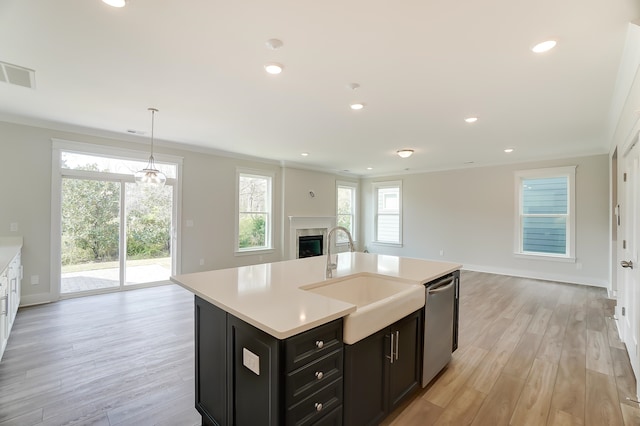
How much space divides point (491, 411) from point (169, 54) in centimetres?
359

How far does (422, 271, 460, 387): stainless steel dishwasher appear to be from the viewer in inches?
85.7

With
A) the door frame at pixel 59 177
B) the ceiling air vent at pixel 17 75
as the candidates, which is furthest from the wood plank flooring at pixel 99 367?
the ceiling air vent at pixel 17 75

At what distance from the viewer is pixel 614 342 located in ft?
10.2

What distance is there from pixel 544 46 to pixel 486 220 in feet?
17.7

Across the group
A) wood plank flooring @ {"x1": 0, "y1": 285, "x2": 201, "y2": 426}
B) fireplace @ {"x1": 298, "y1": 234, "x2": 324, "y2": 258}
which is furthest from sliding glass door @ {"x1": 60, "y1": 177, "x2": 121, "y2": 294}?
fireplace @ {"x1": 298, "y1": 234, "x2": 324, "y2": 258}

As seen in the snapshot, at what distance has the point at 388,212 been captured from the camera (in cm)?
880

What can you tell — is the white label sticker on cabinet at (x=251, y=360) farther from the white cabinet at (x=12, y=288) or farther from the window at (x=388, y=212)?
the window at (x=388, y=212)

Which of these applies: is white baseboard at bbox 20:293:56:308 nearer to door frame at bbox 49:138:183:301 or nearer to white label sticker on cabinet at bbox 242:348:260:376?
door frame at bbox 49:138:183:301

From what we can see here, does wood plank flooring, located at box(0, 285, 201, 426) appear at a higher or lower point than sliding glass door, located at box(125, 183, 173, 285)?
lower

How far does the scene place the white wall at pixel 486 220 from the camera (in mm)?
5520

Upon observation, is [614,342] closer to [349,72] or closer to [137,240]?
[349,72]

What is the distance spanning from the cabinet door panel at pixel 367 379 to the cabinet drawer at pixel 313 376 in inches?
3.0

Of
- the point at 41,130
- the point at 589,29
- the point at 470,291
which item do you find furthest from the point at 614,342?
the point at 41,130

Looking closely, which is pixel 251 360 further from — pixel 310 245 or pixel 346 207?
pixel 346 207
